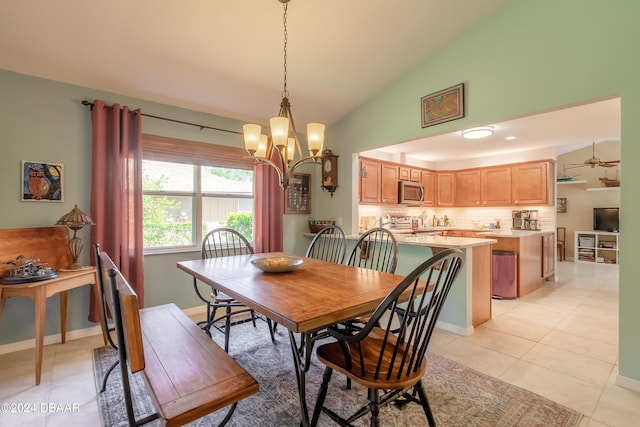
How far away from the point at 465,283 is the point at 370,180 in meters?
2.46

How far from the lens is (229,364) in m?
1.43

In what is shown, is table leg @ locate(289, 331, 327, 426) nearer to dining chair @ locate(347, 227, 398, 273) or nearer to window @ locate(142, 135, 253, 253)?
dining chair @ locate(347, 227, 398, 273)

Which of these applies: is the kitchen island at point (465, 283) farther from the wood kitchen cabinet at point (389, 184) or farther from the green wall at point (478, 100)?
the wood kitchen cabinet at point (389, 184)

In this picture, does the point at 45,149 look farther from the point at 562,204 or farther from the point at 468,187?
the point at 562,204

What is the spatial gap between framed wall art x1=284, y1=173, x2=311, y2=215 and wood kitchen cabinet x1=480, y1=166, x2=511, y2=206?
12.3 feet

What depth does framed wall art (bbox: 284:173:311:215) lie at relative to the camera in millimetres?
4270

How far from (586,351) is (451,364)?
1.28m

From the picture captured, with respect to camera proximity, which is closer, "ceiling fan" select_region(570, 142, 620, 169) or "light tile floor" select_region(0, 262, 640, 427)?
"light tile floor" select_region(0, 262, 640, 427)

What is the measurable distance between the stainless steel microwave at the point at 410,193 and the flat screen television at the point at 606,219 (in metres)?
4.99

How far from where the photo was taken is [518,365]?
232cm

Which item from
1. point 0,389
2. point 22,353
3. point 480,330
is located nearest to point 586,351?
point 480,330

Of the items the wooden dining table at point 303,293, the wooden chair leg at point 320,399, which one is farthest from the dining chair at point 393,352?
the wooden dining table at point 303,293

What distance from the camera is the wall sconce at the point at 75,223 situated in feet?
8.35

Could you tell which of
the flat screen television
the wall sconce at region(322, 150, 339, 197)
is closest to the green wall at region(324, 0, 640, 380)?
the wall sconce at region(322, 150, 339, 197)
